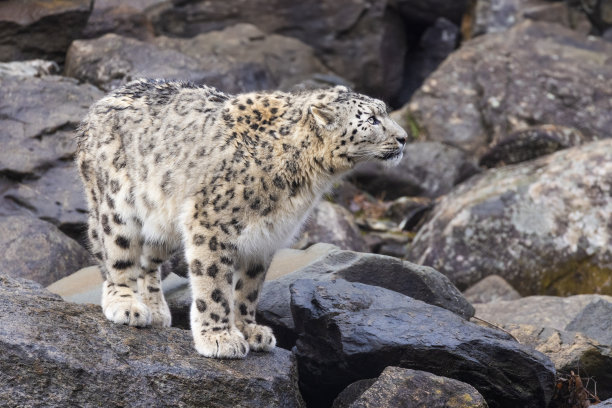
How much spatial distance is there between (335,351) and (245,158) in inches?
65.4

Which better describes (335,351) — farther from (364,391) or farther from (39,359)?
(39,359)

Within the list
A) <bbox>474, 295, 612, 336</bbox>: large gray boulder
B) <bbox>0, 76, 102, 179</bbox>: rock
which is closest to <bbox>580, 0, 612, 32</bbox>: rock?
<bbox>474, 295, 612, 336</bbox>: large gray boulder

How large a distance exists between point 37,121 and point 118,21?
16.3 feet

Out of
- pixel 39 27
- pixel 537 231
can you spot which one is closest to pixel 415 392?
pixel 537 231

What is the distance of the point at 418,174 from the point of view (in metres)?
16.5

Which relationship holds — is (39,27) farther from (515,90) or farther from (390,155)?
(390,155)

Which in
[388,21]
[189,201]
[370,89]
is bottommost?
[370,89]

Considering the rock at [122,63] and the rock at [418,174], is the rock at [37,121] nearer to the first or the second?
the rock at [122,63]

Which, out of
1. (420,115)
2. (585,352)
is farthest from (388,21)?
(585,352)

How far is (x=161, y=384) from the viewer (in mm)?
6539

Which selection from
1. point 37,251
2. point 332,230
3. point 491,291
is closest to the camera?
point 37,251

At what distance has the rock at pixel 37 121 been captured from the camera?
41.0 feet

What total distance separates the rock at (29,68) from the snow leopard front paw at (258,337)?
836cm

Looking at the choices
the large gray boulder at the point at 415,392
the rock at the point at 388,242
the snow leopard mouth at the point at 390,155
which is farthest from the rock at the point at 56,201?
the large gray boulder at the point at 415,392
